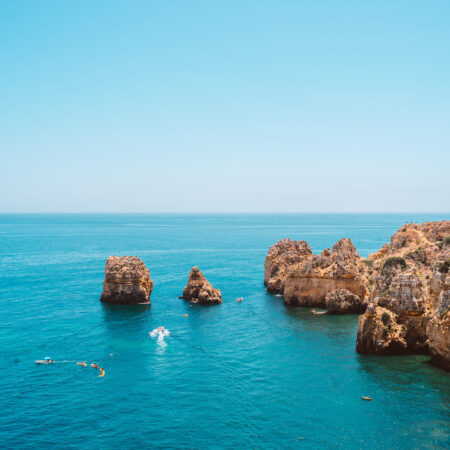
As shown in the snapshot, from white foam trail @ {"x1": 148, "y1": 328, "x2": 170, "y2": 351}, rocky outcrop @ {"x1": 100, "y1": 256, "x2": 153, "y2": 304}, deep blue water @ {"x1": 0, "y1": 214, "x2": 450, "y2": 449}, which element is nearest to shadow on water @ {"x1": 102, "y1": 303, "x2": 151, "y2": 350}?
deep blue water @ {"x1": 0, "y1": 214, "x2": 450, "y2": 449}

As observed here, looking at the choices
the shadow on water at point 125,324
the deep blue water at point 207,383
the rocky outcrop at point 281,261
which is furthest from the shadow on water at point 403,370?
the rocky outcrop at point 281,261

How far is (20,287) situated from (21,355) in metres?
46.3

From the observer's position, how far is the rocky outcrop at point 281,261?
8931 centimetres

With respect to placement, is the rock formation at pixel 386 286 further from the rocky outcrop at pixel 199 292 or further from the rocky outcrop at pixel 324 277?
the rocky outcrop at pixel 199 292

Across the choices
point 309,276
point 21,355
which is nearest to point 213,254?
point 309,276

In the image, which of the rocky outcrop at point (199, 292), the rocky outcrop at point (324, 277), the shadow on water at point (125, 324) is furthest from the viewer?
the rocky outcrop at point (199, 292)

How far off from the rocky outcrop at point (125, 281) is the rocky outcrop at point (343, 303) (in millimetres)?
34430

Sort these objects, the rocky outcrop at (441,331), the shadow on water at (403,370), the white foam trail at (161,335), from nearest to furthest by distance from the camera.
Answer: the shadow on water at (403,370)
the rocky outcrop at (441,331)
the white foam trail at (161,335)

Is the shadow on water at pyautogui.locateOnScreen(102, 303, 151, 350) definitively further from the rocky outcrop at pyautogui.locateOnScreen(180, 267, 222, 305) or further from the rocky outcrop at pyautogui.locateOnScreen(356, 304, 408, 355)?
the rocky outcrop at pyautogui.locateOnScreen(356, 304, 408, 355)

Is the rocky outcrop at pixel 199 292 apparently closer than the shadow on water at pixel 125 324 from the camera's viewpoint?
No

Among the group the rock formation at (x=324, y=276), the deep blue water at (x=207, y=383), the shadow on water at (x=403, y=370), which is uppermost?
the rock formation at (x=324, y=276)

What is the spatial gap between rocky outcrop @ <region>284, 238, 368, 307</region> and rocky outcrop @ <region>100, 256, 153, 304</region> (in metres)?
27.6

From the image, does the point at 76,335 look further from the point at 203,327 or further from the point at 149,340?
the point at 203,327

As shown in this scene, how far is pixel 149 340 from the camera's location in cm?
5881
